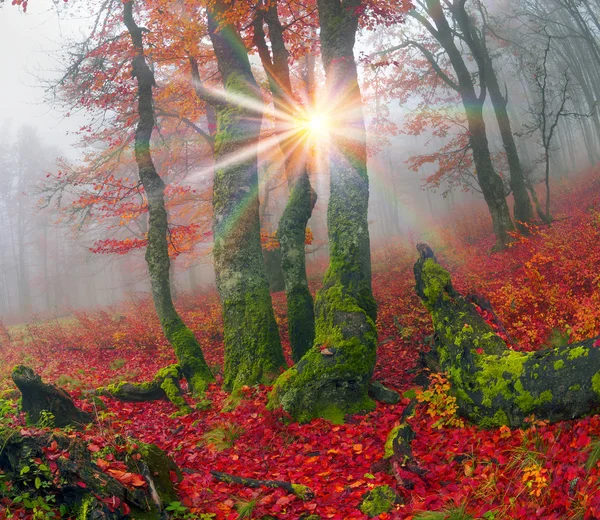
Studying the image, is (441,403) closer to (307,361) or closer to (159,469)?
(307,361)

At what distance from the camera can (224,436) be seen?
545cm

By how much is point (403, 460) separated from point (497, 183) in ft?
38.6

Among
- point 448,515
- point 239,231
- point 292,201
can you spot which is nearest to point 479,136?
point 292,201

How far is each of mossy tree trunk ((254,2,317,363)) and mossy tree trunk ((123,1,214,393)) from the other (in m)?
1.97

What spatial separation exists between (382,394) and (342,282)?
1.82 meters

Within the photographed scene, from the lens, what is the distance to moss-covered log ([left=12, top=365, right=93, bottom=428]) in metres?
5.63

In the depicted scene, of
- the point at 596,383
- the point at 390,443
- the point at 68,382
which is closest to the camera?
the point at 596,383

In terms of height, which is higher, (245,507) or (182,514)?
(182,514)

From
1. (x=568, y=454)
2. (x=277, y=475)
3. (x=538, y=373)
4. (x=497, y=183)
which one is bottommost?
(x=277, y=475)

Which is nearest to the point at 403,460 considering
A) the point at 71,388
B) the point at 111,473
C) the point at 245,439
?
the point at 245,439

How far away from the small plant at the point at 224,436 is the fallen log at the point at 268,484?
2.55 feet

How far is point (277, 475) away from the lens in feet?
14.6

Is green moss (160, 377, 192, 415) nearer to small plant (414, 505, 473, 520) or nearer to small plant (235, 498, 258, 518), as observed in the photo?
small plant (235, 498, 258, 518)

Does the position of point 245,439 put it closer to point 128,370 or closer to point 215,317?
point 128,370
